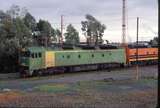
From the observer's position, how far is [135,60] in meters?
63.7

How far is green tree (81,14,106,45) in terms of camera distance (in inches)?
4646

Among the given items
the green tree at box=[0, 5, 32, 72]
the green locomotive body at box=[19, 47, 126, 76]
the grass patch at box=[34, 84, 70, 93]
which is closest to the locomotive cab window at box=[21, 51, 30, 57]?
the green locomotive body at box=[19, 47, 126, 76]

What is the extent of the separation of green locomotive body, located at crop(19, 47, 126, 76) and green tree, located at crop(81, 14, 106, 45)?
57.2 meters

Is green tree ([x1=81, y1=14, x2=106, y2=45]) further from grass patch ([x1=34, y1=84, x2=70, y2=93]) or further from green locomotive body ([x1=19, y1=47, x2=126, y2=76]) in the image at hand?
grass patch ([x1=34, y1=84, x2=70, y2=93])

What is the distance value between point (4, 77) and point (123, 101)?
Result: 2375cm

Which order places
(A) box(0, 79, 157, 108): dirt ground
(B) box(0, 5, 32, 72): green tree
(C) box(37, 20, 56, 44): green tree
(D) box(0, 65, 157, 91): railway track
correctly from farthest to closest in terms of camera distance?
(C) box(37, 20, 56, 44): green tree < (B) box(0, 5, 32, 72): green tree < (D) box(0, 65, 157, 91): railway track < (A) box(0, 79, 157, 108): dirt ground

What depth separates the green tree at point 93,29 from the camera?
11800 centimetres

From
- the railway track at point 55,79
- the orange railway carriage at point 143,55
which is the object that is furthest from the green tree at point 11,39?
the orange railway carriage at point 143,55

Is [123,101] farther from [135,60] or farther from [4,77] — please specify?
[135,60]

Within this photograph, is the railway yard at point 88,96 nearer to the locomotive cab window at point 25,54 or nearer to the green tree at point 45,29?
the locomotive cab window at point 25,54

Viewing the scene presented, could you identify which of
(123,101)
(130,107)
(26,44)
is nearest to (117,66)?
(26,44)

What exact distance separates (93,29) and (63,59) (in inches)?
2664

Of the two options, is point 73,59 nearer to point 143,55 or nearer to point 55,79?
point 55,79

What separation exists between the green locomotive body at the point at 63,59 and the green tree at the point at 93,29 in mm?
57209
